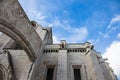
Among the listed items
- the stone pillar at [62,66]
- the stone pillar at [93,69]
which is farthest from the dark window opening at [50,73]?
the stone pillar at [93,69]

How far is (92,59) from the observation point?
398 inches

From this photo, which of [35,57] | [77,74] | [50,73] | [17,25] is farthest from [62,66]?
[17,25]

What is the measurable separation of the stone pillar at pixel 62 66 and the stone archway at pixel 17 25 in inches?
94.6

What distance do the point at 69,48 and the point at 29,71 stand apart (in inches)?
206

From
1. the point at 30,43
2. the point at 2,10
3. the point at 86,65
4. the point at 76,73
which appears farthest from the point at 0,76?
the point at 86,65

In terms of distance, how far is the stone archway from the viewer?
5.50 metres

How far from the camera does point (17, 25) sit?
256 inches

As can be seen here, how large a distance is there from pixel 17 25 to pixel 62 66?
16.9 ft

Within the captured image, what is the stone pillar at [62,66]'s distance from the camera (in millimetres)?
8884

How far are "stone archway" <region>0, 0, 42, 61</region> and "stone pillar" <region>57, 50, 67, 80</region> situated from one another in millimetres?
2403

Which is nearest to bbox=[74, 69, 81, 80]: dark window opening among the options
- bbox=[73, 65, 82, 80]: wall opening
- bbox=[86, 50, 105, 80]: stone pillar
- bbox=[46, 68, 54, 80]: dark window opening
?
bbox=[73, 65, 82, 80]: wall opening

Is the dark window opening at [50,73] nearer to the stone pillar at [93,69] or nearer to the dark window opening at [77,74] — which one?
the dark window opening at [77,74]

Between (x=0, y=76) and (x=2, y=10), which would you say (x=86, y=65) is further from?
(x=2, y=10)

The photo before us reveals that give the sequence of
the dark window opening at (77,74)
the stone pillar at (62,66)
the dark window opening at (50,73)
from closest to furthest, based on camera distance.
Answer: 1. the stone pillar at (62,66)
2. the dark window opening at (77,74)
3. the dark window opening at (50,73)
